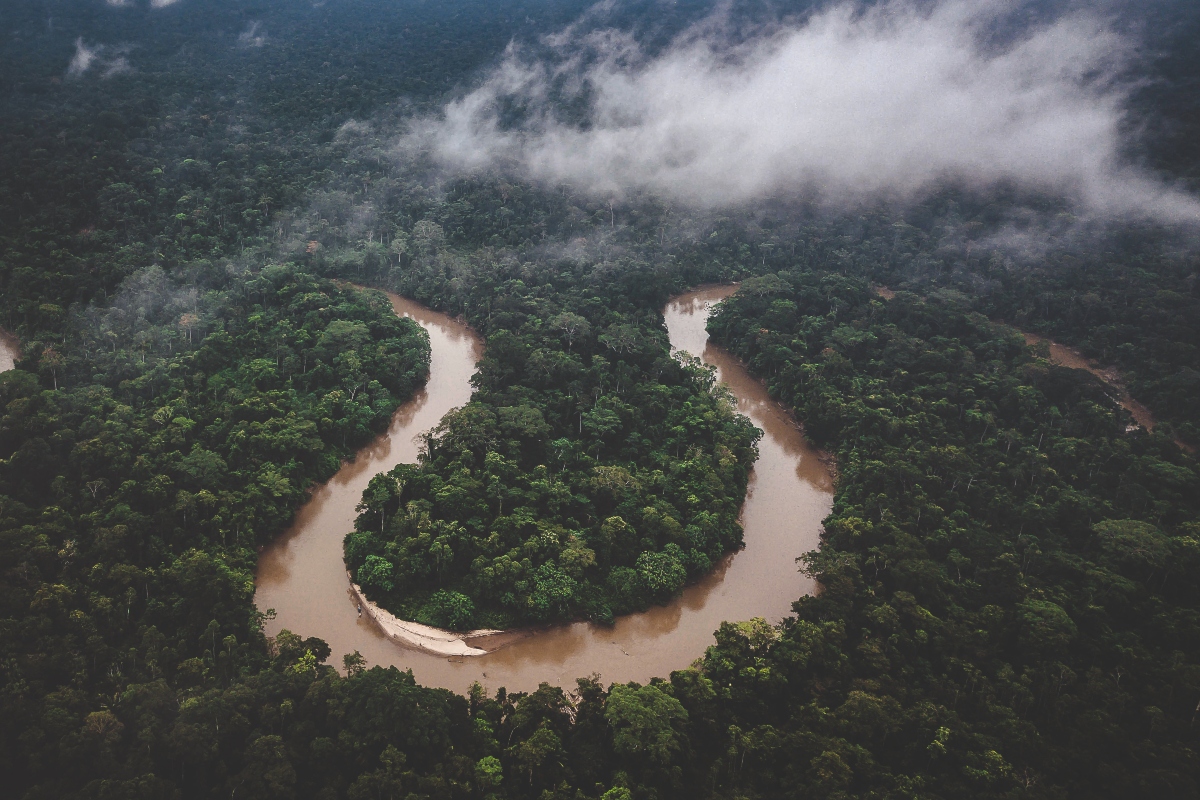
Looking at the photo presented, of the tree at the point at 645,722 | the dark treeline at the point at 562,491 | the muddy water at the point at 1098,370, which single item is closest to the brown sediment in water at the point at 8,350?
the dark treeline at the point at 562,491

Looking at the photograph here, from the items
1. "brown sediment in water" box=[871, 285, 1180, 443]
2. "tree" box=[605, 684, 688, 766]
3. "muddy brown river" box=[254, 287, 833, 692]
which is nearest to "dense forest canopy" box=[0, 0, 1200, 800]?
"tree" box=[605, 684, 688, 766]

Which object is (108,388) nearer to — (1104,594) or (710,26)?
(1104,594)

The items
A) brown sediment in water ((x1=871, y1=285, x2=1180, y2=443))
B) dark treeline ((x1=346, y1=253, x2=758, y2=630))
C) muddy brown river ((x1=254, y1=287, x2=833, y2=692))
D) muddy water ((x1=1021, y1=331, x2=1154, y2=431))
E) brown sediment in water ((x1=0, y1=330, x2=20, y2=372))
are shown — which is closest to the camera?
muddy brown river ((x1=254, y1=287, x2=833, y2=692))

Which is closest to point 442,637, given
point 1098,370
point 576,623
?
point 576,623

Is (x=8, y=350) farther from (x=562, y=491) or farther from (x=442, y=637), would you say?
(x=562, y=491)

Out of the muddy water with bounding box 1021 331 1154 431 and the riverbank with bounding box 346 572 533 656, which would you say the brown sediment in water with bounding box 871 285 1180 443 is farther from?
the riverbank with bounding box 346 572 533 656

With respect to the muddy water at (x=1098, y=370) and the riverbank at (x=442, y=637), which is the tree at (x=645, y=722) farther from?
the muddy water at (x=1098, y=370)
